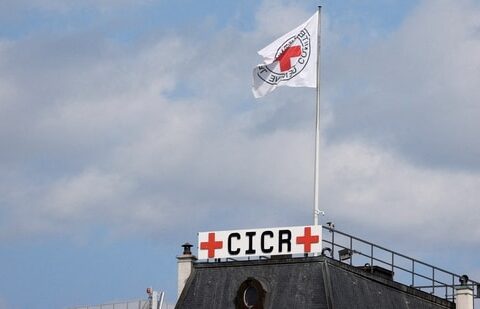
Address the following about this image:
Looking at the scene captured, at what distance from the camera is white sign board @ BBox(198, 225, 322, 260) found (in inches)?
3211

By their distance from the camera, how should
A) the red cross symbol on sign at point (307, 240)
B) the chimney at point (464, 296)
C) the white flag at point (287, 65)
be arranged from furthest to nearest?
the chimney at point (464, 296), the white flag at point (287, 65), the red cross symbol on sign at point (307, 240)

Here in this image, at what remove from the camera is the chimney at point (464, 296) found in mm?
91500

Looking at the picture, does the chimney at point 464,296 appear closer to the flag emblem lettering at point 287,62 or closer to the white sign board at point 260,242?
the white sign board at point 260,242

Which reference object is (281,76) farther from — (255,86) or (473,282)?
(473,282)

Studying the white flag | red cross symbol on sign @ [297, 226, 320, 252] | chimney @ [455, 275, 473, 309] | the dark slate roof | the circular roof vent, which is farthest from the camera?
chimney @ [455, 275, 473, 309]

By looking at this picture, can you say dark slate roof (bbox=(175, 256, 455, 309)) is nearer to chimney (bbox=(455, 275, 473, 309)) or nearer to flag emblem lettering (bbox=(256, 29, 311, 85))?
chimney (bbox=(455, 275, 473, 309))

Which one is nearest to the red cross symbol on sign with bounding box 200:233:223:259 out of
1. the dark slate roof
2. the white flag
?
the dark slate roof

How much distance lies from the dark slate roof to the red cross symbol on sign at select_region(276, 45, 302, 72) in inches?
373

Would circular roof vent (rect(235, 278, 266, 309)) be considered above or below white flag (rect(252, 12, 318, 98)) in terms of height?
below

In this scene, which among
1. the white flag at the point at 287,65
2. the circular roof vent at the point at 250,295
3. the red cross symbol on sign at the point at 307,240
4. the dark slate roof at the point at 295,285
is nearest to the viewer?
the dark slate roof at the point at 295,285

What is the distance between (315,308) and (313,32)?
14.1 metres

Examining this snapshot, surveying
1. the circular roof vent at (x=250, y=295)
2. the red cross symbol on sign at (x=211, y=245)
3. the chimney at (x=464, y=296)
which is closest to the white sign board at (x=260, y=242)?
the red cross symbol on sign at (x=211, y=245)

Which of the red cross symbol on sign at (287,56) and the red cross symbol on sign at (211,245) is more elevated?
the red cross symbol on sign at (287,56)

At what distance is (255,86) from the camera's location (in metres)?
84.1
